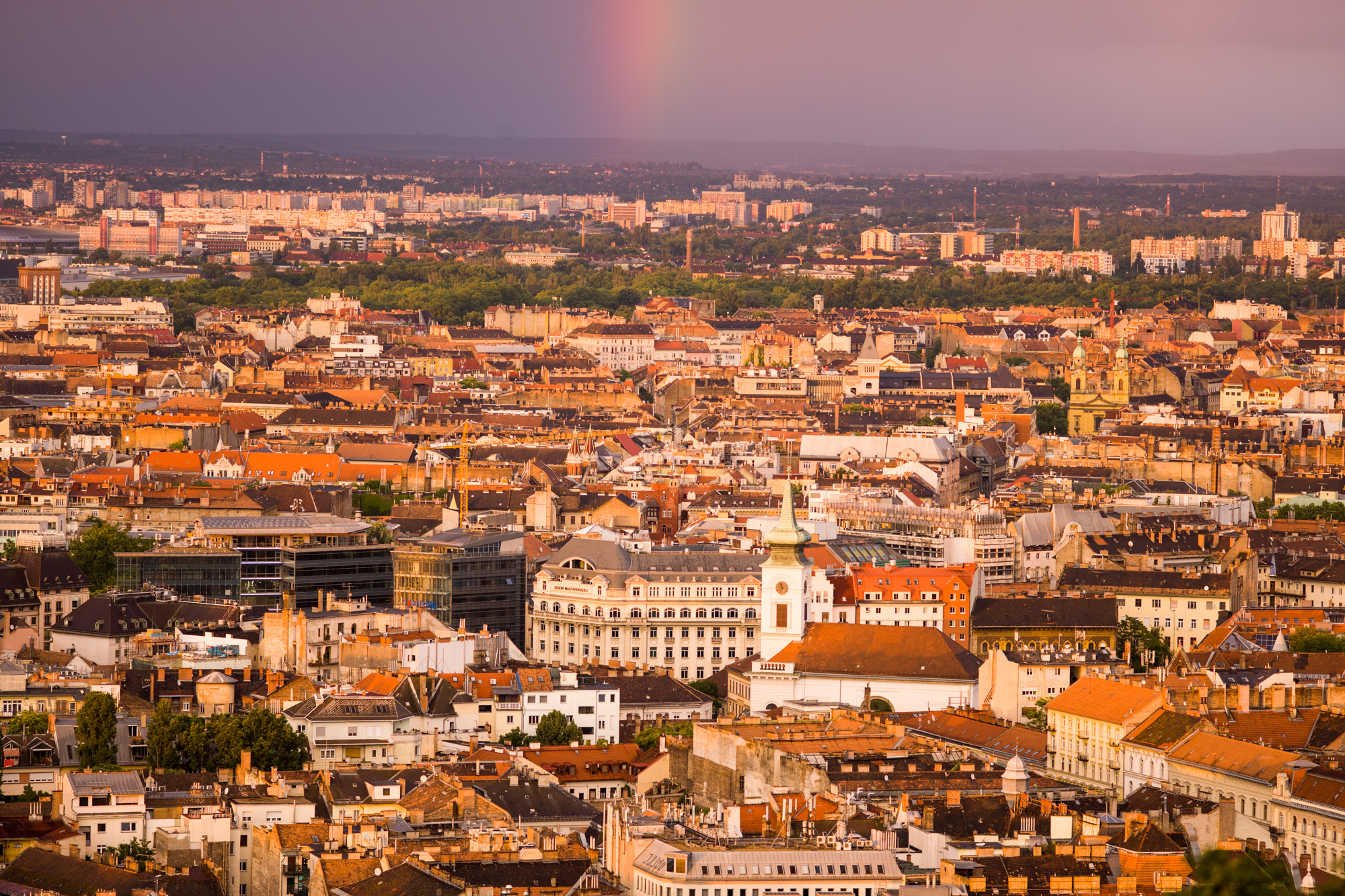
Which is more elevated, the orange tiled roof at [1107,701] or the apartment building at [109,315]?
the orange tiled roof at [1107,701]

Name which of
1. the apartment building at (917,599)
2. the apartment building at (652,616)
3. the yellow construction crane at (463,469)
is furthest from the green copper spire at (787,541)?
the yellow construction crane at (463,469)

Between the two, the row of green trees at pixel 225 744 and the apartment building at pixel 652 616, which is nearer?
the row of green trees at pixel 225 744

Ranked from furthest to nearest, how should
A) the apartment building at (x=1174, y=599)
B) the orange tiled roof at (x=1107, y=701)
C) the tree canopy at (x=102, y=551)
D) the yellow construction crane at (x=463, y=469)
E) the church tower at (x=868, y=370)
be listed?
1. the church tower at (x=868, y=370)
2. the yellow construction crane at (x=463, y=469)
3. the tree canopy at (x=102, y=551)
4. the apartment building at (x=1174, y=599)
5. the orange tiled roof at (x=1107, y=701)

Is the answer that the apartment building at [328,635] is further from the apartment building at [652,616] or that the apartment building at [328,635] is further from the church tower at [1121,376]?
the church tower at [1121,376]

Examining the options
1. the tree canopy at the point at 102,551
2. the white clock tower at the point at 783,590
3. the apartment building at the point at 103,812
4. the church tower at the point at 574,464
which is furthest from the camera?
the church tower at the point at 574,464

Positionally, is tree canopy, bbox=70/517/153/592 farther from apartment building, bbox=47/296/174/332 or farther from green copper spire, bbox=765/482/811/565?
apartment building, bbox=47/296/174/332

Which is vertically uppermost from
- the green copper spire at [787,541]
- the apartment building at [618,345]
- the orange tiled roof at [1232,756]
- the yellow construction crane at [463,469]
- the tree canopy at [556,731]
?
the green copper spire at [787,541]

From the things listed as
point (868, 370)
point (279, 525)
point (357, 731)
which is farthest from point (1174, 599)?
point (868, 370)

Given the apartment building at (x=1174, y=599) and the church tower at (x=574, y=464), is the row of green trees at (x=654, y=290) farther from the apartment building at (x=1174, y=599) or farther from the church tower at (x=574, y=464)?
the apartment building at (x=1174, y=599)

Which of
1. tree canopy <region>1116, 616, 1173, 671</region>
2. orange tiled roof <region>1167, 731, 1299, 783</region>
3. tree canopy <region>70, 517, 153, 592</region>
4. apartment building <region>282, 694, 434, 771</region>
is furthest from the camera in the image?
tree canopy <region>70, 517, 153, 592</region>

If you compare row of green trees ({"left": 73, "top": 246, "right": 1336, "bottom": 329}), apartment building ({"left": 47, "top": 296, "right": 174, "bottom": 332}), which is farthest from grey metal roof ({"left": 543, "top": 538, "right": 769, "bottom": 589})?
row of green trees ({"left": 73, "top": 246, "right": 1336, "bottom": 329})
